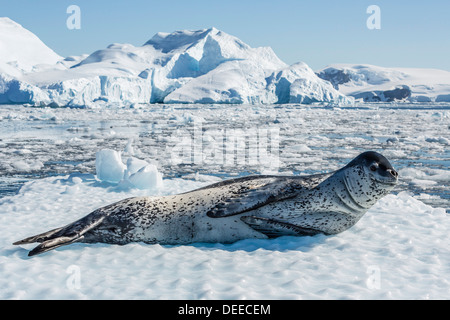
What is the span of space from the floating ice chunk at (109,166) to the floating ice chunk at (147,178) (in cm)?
61

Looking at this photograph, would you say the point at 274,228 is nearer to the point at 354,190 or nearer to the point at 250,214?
the point at 250,214

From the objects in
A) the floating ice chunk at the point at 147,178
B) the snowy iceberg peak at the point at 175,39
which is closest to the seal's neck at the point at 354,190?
the floating ice chunk at the point at 147,178

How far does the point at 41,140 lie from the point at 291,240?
9.71 metres

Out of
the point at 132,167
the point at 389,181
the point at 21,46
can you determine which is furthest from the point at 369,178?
the point at 21,46

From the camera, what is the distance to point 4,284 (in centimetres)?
229

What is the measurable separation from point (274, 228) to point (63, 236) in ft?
4.83

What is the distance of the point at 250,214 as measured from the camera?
3148 mm

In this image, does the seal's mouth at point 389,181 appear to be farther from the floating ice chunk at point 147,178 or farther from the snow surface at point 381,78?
the snow surface at point 381,78

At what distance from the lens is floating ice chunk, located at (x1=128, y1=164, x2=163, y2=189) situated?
516 centimetres

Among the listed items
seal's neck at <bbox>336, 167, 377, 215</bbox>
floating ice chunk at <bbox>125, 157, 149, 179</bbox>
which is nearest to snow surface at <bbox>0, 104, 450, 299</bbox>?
seal's neck at <bbox>336, 167, 377, 215</bbox>

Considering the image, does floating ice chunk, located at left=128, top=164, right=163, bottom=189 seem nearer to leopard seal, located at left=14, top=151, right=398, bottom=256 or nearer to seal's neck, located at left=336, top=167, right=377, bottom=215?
leopard seal, located at left=14, top=151, right=398, bottom=256

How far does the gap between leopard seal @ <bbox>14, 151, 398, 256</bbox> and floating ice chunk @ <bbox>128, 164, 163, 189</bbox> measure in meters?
1.88

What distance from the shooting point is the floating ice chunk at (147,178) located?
16.9 ft
